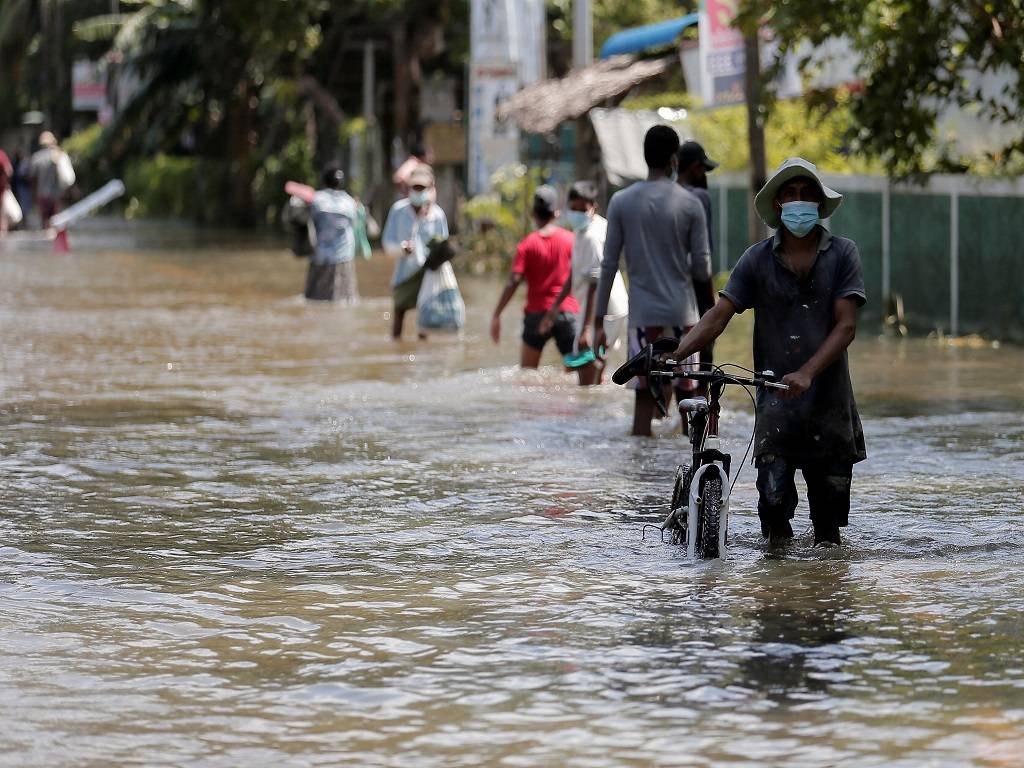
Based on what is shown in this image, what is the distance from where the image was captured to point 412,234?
58.7 feet

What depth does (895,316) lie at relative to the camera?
18.5m

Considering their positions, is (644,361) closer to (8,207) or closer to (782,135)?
(782,135)

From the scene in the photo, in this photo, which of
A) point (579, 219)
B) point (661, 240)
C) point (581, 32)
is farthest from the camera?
point (581, 32)

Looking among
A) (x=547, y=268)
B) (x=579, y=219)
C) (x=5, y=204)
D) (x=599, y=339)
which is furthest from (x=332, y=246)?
(x=5, y=204)

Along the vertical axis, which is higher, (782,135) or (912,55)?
(912,55)

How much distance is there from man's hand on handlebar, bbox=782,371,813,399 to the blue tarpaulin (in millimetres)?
19616

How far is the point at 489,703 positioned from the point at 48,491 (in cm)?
465

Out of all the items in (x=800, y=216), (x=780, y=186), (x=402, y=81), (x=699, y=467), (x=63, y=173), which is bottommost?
(x=699, y=467)

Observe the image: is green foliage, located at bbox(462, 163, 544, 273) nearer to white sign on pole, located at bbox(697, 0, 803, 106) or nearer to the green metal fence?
white sign on pole, located at bbox(697, 0, 803, 106)

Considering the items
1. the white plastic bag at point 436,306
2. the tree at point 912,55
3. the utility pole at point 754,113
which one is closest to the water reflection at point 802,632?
the tree at point 912,55

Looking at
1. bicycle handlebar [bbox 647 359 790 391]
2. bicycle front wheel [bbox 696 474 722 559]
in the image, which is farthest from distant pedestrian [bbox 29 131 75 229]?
bicycle handlebar [bbox 647 359 790 391]

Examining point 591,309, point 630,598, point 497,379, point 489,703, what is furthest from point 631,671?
Answer: point 497,379

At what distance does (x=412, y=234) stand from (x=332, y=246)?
456 centimetres

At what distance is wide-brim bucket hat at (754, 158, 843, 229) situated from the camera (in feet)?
25.2
